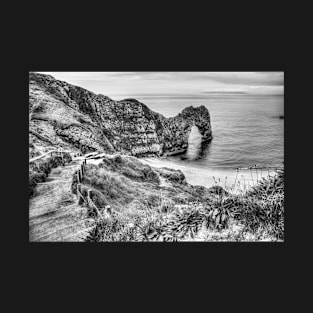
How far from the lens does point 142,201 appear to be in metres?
10.3

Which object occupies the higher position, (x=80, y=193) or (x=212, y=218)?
(x=80, y=193)

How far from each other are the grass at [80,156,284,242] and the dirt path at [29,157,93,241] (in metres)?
0.30

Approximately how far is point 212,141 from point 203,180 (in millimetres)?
836

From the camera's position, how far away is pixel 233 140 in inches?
416

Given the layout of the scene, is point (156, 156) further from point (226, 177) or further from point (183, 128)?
point (226, 177)

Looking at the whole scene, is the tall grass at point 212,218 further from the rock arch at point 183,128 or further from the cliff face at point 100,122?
the cliff face at point 100,122

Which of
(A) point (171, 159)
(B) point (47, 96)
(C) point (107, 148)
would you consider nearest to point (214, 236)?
(A) point (171, 159)

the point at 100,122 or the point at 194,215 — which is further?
the point at 100,122

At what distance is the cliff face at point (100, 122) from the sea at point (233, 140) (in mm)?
199

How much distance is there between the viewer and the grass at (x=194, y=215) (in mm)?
10039

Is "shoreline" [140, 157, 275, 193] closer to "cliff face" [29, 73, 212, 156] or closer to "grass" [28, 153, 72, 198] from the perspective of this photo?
"cliff face" [29, 73, 212, 156]

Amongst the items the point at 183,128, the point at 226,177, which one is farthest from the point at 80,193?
the point at 226,177

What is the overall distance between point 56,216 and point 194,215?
2671mm

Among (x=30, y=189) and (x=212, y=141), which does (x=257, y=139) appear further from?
(x=30, y=189)
